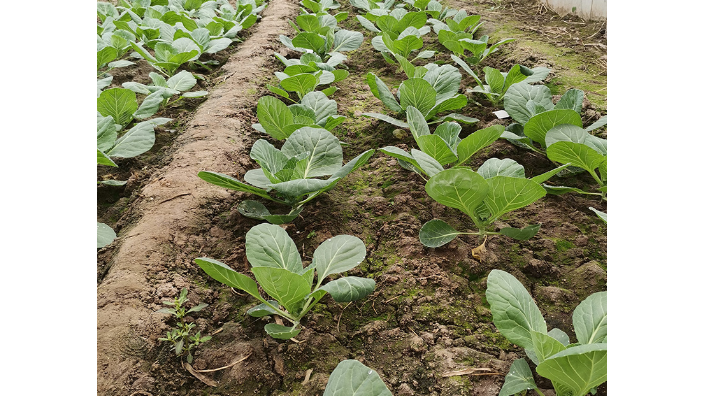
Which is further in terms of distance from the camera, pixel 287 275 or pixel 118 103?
pixel 118 103

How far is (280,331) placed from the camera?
1159mm

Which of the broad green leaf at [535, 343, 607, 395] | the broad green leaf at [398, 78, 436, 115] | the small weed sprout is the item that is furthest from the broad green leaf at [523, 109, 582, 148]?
the small weed sprout

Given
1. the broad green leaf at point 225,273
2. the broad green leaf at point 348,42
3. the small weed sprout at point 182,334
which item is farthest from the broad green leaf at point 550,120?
the broad green leaf at point 348,42

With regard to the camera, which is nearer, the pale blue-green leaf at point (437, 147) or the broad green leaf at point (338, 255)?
the broad green leaf at point (338, 255)

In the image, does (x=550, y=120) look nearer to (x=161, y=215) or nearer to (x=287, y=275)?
(x=287, y=275)

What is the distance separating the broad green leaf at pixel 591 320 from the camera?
102 centimetres

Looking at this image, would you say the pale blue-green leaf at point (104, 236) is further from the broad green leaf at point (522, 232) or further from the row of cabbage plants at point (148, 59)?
the broad green leaf at point (522, 232)

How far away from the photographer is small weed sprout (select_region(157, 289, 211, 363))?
1.18 meters

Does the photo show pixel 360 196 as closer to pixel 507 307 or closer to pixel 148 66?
pixel 507 307

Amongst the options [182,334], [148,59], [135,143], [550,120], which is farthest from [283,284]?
[148,59]

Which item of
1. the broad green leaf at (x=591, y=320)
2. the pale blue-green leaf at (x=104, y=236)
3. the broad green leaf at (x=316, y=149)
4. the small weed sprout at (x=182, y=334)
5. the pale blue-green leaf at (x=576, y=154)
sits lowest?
the small weed sprout at (x=182, y=334)

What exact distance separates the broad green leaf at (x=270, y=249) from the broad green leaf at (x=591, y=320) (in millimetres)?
706

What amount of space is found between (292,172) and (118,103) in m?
1.03

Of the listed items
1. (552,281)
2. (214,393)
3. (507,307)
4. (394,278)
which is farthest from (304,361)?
(552,281)
